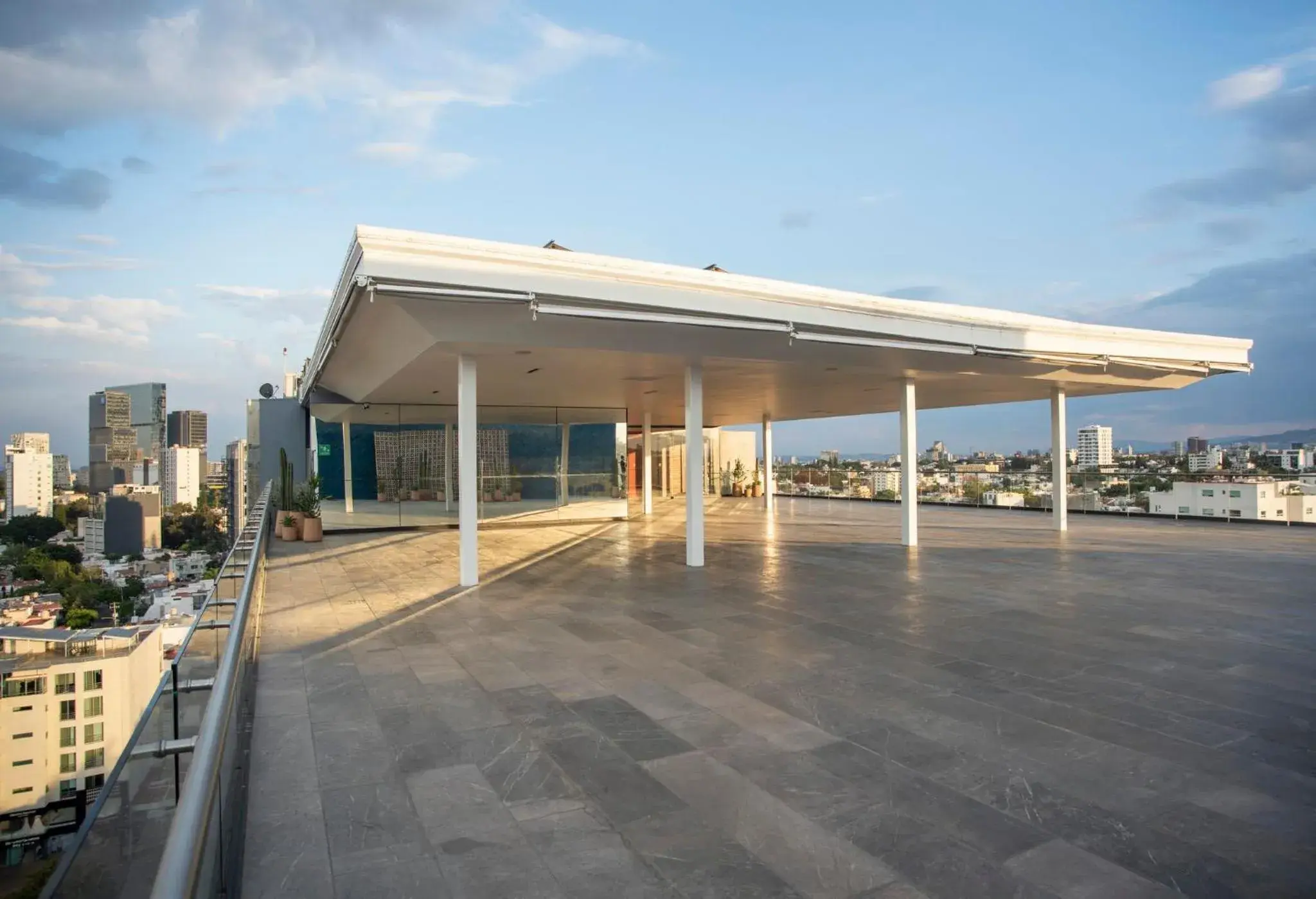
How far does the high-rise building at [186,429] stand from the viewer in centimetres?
3734

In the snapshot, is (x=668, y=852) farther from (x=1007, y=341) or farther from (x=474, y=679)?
(x=1007, y=341)

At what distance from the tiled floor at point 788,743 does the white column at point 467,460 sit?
30.4 inches

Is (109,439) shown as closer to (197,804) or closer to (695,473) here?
(695,473)

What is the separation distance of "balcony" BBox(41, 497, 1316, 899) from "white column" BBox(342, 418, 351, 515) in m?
8.32

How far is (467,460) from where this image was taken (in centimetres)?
923

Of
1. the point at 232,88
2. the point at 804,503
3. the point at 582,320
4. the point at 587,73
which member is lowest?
the point at 804,503

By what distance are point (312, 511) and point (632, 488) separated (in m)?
13.6

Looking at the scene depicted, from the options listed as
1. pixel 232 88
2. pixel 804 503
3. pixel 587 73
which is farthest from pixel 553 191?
pixel 804 503

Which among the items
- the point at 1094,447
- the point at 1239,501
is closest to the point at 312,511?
the point at 1094,447

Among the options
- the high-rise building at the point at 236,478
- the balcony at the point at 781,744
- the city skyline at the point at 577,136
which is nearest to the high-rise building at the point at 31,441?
the city skyline at the point at 577,136

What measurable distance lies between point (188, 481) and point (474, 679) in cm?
3380

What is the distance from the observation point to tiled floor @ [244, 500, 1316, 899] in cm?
268

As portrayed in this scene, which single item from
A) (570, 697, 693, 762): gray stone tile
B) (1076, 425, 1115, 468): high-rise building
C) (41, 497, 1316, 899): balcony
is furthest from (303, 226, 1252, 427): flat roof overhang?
(1076, 425, 1115, 468): high-rise building

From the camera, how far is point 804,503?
86.1 feet
